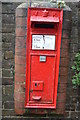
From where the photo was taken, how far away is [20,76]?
279cm

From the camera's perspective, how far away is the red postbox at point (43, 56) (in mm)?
2492

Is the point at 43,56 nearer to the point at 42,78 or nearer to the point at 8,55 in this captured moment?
the point at 42,78

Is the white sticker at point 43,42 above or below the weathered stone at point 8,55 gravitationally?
above

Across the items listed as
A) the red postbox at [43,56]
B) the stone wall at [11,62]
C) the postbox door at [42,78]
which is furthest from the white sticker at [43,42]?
the stone wall at [11,62]

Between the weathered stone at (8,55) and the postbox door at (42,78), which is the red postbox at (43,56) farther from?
the weathered stone at (8,55)

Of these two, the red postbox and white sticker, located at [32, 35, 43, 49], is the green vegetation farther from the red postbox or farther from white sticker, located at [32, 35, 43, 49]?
white sticker, located at [32, 35, 43, 49]

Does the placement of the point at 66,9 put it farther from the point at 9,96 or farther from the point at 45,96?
the point at 9,96

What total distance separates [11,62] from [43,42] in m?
0.75

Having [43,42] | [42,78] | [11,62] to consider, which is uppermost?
[43,42]

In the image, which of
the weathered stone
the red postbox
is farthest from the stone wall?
the red postbox

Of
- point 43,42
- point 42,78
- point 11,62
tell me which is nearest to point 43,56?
point 43,42

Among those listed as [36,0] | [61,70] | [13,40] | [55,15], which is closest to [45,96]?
[61,70]

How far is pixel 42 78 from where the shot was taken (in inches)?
107

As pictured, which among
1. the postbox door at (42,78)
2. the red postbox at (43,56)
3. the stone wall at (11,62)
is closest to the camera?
the red postbox at (43,56)
